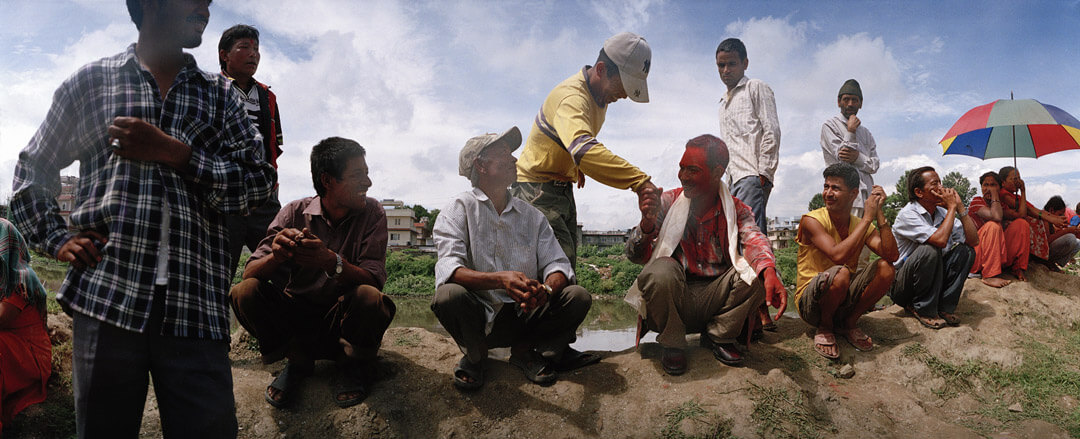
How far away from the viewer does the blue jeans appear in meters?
4.35

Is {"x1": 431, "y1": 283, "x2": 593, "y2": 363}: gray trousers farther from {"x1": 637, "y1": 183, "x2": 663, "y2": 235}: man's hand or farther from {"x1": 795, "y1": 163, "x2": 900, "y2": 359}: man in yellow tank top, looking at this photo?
{"x1": 795, "y1": 163, "x2": 900, "y2": 359}: man in yellow tank top

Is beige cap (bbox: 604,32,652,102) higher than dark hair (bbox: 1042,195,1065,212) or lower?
higher

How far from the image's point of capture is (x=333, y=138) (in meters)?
3.30

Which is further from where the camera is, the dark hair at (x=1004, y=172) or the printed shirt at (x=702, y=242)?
the dark hair at (x=1004, y=172)

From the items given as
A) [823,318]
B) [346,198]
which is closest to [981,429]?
[823,318]

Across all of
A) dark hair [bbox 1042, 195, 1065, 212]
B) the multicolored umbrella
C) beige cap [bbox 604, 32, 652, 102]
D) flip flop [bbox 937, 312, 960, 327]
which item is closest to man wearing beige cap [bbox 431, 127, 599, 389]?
beige cap [bbox 604, 32, 652, 102]

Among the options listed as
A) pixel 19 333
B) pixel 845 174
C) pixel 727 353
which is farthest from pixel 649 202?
pixel 19 333

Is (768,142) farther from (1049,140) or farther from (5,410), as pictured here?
(5,410)

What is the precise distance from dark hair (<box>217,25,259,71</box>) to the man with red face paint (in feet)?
9.42

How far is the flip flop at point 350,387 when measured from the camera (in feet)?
11.0

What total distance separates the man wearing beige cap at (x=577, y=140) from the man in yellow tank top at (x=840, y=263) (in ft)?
5.13

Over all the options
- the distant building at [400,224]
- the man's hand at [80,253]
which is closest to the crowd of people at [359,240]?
the man's hand at [80,253]

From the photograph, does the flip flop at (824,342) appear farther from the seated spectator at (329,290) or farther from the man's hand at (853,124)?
the seated spectator at (329,290)

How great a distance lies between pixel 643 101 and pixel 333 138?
2.01 m
